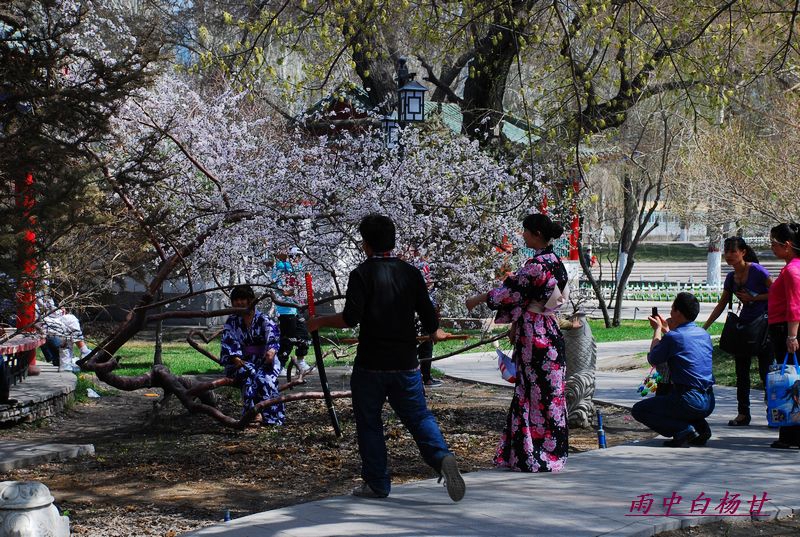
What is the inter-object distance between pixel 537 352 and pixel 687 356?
1.68 meters

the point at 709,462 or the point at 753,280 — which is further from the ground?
the point at 753,280

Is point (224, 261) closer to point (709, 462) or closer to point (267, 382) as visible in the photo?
point (267, 382)

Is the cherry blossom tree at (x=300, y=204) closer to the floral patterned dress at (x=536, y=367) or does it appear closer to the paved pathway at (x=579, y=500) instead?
the floral patterned dress at (x=536, y=367)

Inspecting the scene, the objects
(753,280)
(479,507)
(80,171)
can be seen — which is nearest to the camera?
(479,507)

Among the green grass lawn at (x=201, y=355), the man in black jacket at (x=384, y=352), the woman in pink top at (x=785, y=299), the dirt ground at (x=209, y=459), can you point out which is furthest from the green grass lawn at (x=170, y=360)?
the woman in pink top at (x=785, y=299)

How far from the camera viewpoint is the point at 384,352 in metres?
6.18

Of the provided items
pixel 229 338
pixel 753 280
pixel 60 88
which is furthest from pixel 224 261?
pixel 753 280

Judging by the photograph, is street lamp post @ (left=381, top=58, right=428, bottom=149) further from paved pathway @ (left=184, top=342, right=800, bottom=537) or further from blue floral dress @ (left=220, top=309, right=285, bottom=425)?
paved pathway @ (left=184, top=342, right=800, bottom=537)

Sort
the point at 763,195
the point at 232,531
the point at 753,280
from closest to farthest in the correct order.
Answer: the point at 232,531, the point at 753,280, the point at 763,195

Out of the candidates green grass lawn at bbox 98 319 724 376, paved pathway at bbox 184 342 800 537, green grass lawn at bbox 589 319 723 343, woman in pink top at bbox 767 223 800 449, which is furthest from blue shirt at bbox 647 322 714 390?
green grass lawn at bbox 589 319 723 343

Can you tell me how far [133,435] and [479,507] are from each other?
4.79 m

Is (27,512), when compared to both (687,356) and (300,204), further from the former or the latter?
(300,204)

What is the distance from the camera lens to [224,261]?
39.5 ft

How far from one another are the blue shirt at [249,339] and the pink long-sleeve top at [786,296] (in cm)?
458
